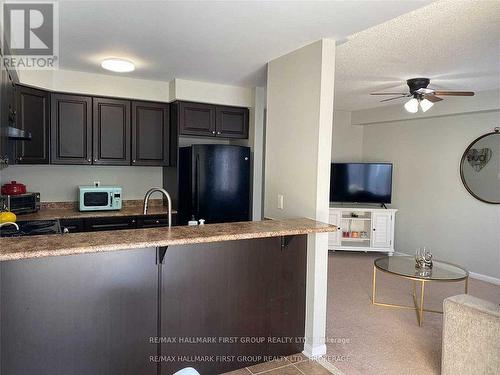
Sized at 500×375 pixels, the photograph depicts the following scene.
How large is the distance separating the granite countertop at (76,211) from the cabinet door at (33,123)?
55cm

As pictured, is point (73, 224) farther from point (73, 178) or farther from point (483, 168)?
point (483, 168)

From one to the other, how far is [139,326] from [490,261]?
460 centimetres

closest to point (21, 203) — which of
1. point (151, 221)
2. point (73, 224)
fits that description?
point (73, 224)

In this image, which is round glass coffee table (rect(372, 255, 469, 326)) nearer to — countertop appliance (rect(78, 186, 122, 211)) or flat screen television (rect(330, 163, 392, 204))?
flat screen television (rect(330, 163, 392, 204))

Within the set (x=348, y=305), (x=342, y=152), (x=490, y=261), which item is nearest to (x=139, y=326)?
(x=348, y=305)

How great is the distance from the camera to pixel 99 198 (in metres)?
3.98

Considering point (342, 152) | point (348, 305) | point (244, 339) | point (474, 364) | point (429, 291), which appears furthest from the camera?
point (342, 152)

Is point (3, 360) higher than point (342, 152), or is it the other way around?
point (342, 152)

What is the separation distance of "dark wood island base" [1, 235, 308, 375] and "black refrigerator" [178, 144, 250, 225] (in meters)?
1.61

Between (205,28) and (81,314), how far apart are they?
6.57 feet

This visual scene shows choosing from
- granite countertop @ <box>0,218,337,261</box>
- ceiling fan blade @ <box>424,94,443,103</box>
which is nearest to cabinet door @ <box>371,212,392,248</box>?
ceiling fan blade @ <box>424,94,443,103</box>

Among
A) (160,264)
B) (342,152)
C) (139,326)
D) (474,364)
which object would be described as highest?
(342,152)

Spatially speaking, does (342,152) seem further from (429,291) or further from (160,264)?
(160,264)

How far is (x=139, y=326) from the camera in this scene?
2.19 metres
